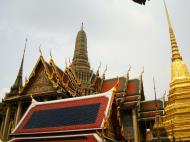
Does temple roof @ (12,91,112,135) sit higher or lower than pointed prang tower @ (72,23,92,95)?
lower

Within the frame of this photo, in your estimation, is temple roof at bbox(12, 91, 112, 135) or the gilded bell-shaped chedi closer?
temple roof at bbox(12, 91, 112, 135)

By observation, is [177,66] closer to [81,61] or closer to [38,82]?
[38,82]

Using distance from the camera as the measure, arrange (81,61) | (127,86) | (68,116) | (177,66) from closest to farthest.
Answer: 1. (68,116)
2. (177,66)
3. (127,86)
4. (81,61)

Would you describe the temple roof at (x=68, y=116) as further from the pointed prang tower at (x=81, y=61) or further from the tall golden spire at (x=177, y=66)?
the pointed prang tower at (x=81, y=61)

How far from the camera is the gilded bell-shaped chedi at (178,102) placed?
15.1m

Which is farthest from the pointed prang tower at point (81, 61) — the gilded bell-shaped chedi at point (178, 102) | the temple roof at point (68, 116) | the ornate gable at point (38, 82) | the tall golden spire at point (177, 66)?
the temple roof at point (68, 116)

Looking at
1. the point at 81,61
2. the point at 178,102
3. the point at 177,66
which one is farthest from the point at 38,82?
the point at 81,61

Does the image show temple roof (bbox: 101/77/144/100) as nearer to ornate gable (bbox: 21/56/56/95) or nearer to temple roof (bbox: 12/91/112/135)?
ornate gable (bbox: 21/56/56/95)

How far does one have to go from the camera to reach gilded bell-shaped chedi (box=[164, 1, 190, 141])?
1515 centimetres

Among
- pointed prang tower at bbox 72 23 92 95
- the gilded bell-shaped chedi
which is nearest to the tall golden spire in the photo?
the gilded bell-shaped chedi

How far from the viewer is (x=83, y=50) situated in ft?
154

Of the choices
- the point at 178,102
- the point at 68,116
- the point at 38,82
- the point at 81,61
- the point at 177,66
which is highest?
the point at 81,61

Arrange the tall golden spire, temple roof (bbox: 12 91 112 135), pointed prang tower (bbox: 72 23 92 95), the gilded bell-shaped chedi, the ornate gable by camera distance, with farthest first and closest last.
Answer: pointed prang tower (bbox: 72 23 92 95)
the tall golden spire
the ornate gable
the gilded bell-shaped chedi
temple roof (bbox: 12 91 112 135)

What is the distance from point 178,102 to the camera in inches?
663
